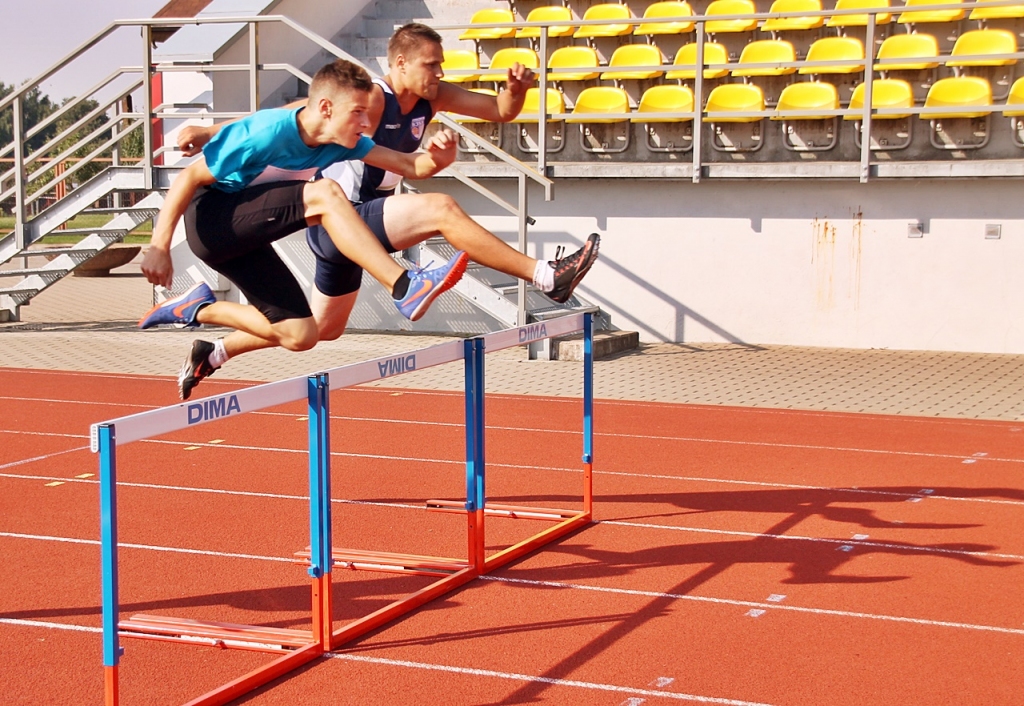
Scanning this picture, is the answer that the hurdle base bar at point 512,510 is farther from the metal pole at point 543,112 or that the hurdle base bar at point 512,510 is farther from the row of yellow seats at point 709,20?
the row of yellow seats at point 709,20

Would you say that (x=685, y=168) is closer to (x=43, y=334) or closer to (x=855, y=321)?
(x=855, y=321)

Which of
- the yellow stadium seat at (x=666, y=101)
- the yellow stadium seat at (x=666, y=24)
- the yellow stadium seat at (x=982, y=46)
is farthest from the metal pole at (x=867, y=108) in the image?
the yellow stadium seat at (x=666, y=24)

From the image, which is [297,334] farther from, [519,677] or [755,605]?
[755,605]

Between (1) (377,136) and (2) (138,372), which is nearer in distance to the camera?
(1) (377,136)

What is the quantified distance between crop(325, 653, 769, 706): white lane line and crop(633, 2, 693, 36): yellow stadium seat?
36.9ft

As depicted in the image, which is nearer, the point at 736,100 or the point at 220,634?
the point at 220,634

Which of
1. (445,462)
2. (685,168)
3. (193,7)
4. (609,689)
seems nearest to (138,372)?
(445,462)

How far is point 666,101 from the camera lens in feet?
46.2

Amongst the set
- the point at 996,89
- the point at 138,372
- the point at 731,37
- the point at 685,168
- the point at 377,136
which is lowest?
the point at 138,372

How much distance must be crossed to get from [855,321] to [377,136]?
29.6 ft

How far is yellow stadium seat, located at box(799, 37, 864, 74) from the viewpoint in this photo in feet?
44.7

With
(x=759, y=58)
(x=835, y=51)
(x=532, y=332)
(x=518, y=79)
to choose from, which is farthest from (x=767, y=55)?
(x=518, y=79)

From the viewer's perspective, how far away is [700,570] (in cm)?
600

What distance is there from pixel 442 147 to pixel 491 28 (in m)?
10.9
